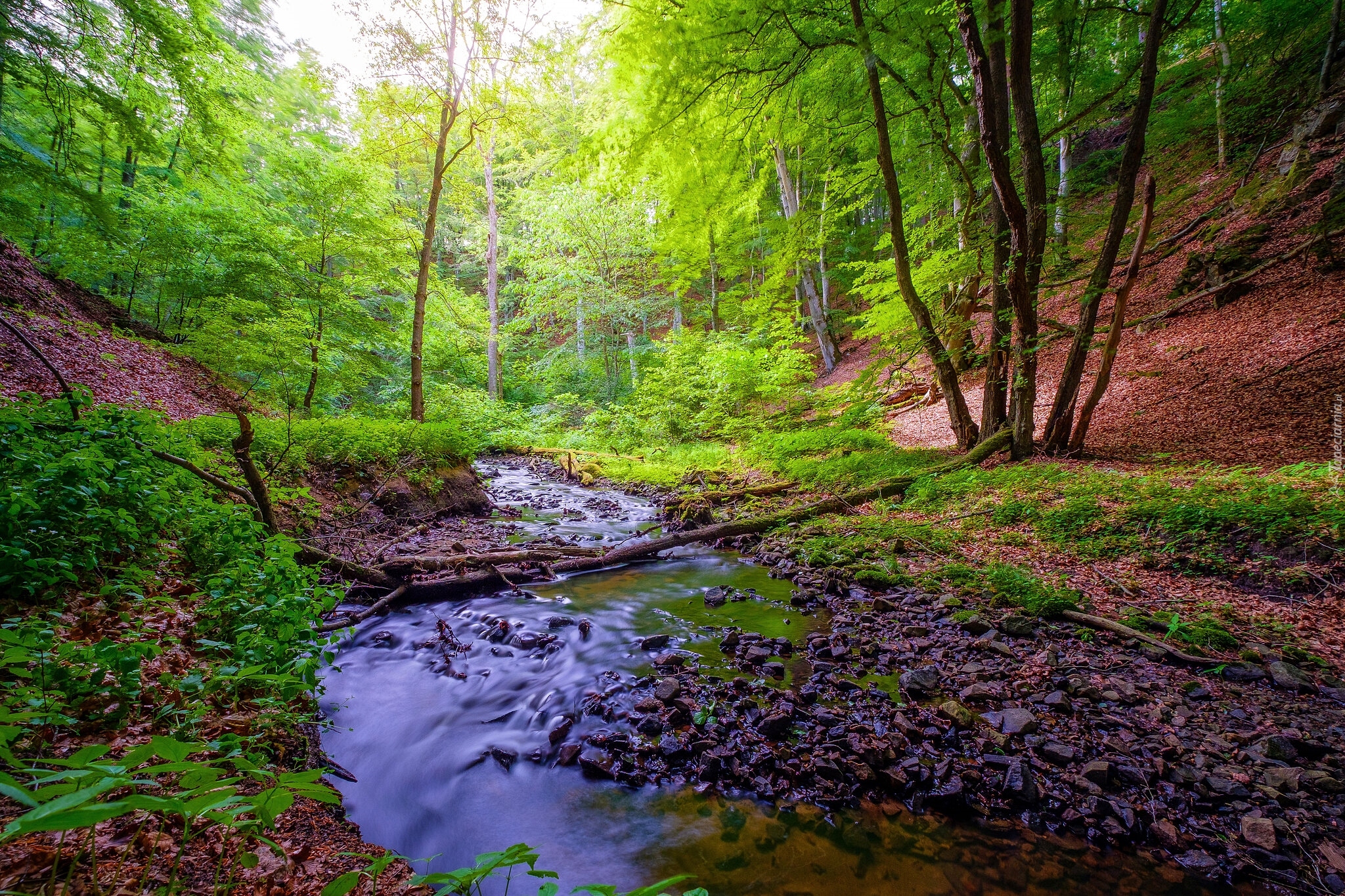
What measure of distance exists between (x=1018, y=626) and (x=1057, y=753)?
129 centimetres

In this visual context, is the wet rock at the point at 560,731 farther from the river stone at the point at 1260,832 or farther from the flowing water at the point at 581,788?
the river stone at the point at 1260,832

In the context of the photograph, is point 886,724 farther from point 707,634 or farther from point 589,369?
point 589,369

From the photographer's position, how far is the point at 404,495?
7.37m

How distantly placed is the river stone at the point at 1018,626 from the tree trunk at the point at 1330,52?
15651 mm

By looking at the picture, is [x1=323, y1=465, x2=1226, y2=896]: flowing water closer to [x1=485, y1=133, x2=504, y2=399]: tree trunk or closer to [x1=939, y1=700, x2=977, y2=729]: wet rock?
[x1=939, y1=700, x2=977, y2=729]: wet rock

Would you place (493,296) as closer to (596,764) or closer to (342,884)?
(596,764)

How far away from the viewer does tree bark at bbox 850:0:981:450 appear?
20.9ft

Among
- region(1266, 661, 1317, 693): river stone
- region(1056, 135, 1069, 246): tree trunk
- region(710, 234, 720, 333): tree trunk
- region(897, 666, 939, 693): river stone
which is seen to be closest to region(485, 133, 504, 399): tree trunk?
region(710, 234, 720, 333): tree trunk

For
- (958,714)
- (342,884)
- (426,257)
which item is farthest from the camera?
(426,257)

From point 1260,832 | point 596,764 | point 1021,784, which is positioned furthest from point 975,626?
point 596,764

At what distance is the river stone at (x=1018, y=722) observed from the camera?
2799 mm

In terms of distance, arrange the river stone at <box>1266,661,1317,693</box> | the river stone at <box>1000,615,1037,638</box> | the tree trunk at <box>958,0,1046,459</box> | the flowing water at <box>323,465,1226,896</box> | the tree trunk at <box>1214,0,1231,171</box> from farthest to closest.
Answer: the tree trunk at <box>1214,0,1231,171</box>, the tree trunk at <box>958,0,1046,459</box>, the river stone at <box>1000,615,1037,638</box>, the river stone at <box>1266,661,1317,693</box>, the flowing water at <box>323,465,1226,896</box>

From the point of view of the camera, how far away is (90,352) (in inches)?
363

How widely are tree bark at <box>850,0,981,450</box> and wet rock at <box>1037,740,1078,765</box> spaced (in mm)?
5648
